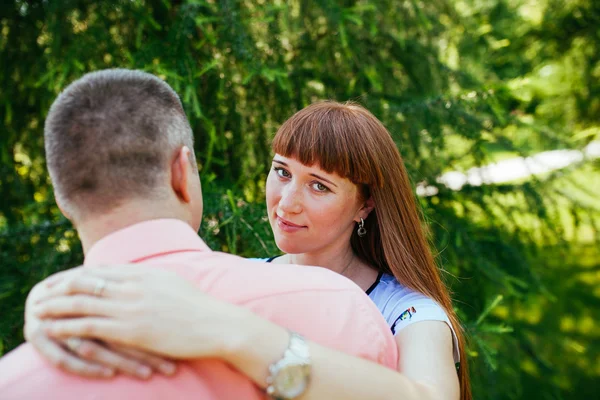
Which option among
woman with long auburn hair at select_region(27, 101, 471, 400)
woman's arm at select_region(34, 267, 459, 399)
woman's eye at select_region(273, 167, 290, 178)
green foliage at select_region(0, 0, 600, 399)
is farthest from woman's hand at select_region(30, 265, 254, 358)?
green foliage at select_region(0, 0, 600, 399)

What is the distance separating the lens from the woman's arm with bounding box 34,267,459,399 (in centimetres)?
100

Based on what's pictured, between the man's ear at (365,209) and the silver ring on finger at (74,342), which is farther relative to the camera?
the man's ear at (365,209)

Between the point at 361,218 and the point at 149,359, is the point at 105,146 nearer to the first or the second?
the point at 149,359

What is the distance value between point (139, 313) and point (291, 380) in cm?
29

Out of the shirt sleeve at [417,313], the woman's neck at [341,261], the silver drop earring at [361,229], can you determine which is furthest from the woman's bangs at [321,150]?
the shirt sleeve at [417,313]

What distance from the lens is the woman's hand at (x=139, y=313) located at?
994 mm

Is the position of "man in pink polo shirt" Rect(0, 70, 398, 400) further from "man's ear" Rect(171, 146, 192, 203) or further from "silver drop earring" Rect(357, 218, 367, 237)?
"silver drop earring" Rect(357, 218, 367, 237)

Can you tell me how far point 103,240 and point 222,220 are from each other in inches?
59.9

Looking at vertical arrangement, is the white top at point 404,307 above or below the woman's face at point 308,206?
below

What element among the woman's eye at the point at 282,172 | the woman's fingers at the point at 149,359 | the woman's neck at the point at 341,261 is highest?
the woman's eye at the point at 282,172

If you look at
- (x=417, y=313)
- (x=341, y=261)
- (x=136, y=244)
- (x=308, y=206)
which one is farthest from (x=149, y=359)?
(x=341, y=261)

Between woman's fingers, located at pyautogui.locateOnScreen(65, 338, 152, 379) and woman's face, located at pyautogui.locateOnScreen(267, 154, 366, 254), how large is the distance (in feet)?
3.52

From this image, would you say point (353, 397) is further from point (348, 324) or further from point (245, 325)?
point (245, 325)

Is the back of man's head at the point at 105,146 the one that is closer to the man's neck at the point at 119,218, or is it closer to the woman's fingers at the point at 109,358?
the man's neck at the point at 119,218
